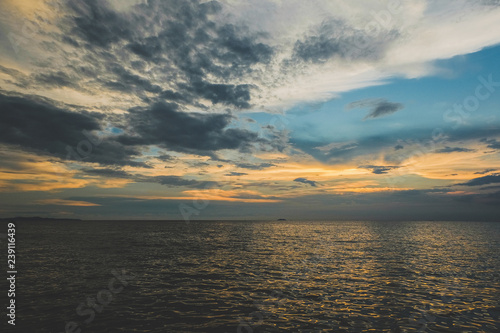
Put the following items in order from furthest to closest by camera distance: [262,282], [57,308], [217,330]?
[262,282], [57,308], [217,330]


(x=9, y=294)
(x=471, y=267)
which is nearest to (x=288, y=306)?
(x=9, y=294)

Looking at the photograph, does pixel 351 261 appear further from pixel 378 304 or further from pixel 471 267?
pixel 378 304

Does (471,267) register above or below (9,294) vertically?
below

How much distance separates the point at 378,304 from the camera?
23.0 m

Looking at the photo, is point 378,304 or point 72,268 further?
point 72,268

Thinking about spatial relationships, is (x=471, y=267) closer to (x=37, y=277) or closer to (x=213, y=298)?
(x=213, y=298)

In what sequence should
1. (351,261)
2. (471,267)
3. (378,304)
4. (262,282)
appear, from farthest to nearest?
(351,261) → (471,267) → (262,282) → (378,304)

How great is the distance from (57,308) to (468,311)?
105 ft

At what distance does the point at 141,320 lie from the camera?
63.5 ft

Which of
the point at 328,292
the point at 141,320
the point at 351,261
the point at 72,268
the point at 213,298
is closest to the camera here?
the point at 141,320

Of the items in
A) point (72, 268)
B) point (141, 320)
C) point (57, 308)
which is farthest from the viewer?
Result: point (72, 268)

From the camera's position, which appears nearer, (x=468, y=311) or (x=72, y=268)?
(x=468, y=311)

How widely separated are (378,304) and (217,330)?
45.5 ft

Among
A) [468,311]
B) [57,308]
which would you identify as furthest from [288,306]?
[57,308]
